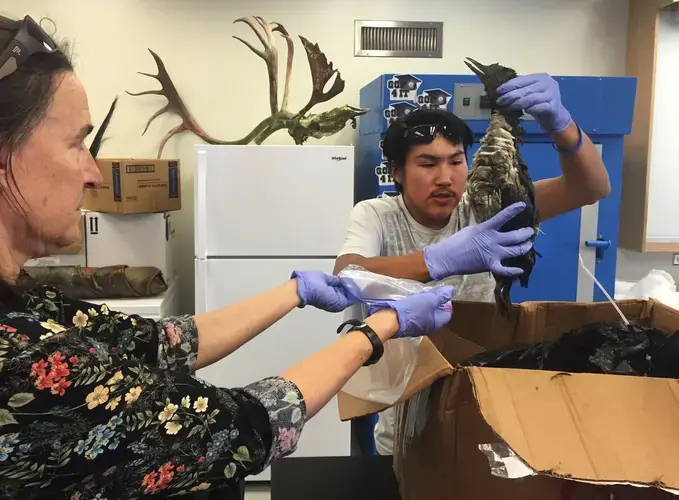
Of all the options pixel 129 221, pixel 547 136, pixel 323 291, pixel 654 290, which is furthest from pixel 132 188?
pixel 654 290

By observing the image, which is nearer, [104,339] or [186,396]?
[186,396]

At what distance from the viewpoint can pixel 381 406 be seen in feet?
2.82

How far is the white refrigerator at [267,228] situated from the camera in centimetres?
252

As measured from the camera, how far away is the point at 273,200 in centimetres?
255

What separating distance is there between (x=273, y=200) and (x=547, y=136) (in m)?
1.24

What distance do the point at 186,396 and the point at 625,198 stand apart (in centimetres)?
307

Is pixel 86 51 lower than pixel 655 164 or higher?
higher

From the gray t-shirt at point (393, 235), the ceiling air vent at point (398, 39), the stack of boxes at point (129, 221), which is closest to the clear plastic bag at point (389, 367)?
the gray t-shirt at point (393, 235)

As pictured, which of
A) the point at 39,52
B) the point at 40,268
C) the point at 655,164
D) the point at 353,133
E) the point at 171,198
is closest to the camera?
the point at 39,52

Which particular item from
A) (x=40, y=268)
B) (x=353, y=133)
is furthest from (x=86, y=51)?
(x=353, y=133)

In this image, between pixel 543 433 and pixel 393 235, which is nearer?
pixel 543 433

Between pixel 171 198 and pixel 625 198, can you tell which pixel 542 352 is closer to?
pixel 171 198

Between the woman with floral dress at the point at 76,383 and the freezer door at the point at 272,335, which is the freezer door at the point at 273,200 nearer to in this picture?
the freezer door at the point at 272,335

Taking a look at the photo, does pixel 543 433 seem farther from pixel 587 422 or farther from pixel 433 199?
pixel 433 199
